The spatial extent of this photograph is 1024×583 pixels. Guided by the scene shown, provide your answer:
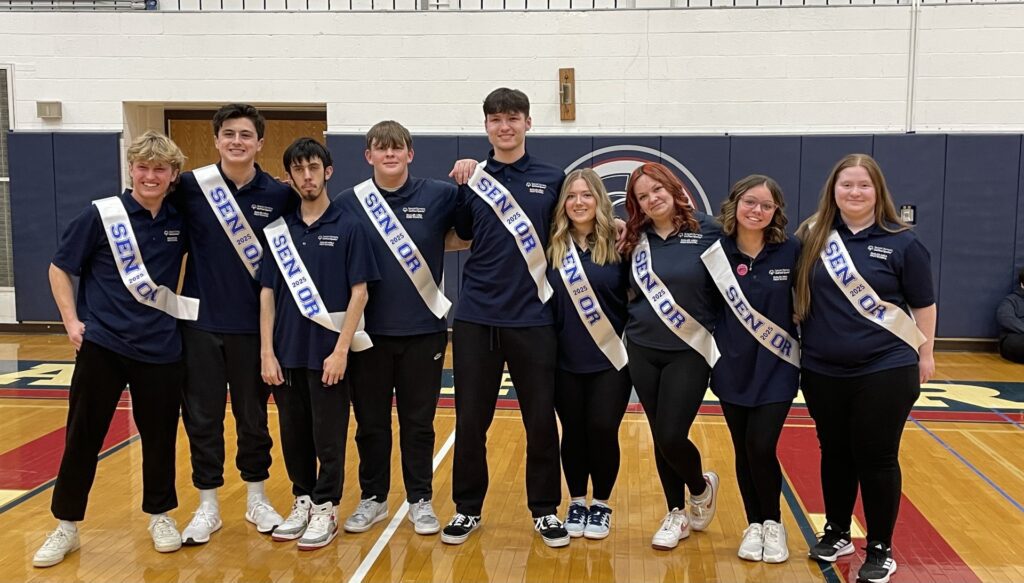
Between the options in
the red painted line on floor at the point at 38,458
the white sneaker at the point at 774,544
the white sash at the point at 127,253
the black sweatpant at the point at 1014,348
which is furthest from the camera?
the black sweatpant at the point at 1014,348

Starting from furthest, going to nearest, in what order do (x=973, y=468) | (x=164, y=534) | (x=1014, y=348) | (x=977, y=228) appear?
(x=977, y=228)
(x=1014, y=348)
(x=973, y=468)
(x=164, y=534)

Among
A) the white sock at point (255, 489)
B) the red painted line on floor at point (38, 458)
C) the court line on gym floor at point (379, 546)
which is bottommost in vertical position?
the red painted line on floor at point (38, 458)

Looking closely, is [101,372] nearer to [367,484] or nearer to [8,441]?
[367,484]

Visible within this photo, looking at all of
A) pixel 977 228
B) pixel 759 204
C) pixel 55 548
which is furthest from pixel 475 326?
pixel 977 228

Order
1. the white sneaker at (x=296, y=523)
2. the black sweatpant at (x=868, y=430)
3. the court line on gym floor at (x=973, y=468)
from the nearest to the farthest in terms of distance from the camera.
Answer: the black sweatpant at (x=868, y=430) → the white sneaker at (x=296, y=523) → the court line on gym floor at (x=973, y=468)

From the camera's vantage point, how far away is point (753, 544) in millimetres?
3174

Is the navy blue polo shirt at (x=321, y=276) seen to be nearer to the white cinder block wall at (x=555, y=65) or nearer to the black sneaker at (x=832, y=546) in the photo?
the black sneaker at (x=832, y=546)

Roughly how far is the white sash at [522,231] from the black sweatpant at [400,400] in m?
0.53

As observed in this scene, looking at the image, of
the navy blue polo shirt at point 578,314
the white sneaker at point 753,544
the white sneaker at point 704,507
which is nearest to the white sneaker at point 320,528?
the navy blue polo shirt at point 578,314

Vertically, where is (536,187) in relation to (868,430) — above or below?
above

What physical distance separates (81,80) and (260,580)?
7.89m

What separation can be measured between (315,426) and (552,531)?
1.08 metres

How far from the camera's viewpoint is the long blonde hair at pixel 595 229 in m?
3.22

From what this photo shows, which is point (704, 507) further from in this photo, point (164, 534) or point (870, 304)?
point (164, 534)
